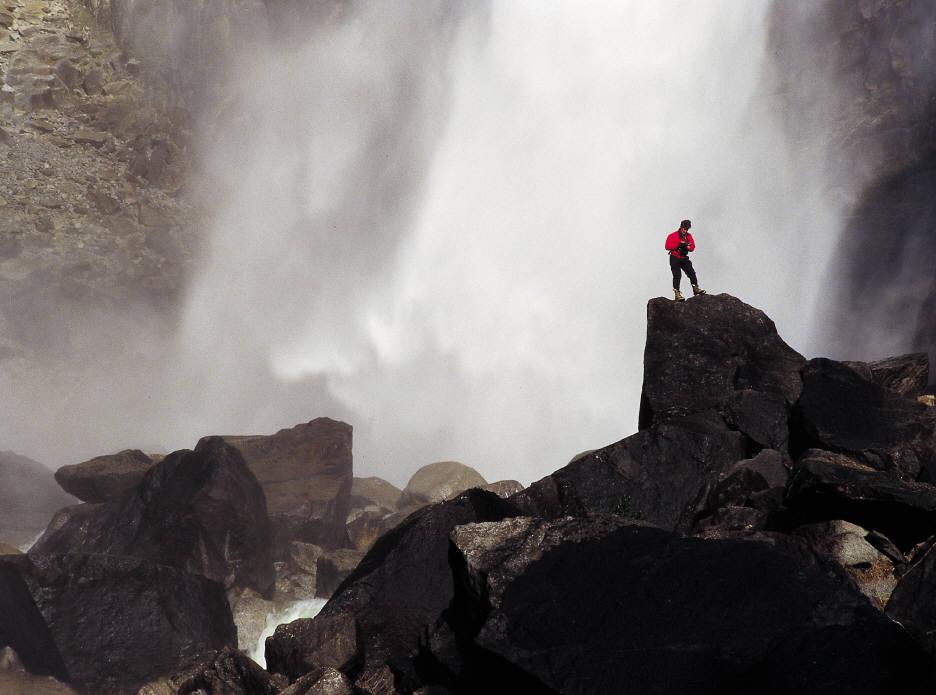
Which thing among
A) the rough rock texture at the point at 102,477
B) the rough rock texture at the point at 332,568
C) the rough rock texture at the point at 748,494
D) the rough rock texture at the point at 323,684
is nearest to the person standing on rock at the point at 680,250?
the rough rock texture at the point at 748,494

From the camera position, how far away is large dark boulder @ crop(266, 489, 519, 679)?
940cm

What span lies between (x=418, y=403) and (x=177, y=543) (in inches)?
919

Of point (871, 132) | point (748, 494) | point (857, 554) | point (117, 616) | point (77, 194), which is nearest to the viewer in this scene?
point (857, 554)

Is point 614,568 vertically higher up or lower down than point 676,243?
lower down

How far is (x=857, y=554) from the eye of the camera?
780 cm

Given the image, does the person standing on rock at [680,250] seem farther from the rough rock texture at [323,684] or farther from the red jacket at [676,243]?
the rough rock texture at [323,684]

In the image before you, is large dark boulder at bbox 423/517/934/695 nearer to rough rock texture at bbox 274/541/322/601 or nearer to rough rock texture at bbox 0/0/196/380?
rough rock texture at bbox 274/541/322/601

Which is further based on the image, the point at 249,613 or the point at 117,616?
the point at 249,613

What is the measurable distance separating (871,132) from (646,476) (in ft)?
108

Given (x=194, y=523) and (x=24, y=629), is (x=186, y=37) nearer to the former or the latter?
(x=194, y=523)

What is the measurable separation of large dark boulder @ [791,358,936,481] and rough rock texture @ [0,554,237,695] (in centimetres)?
1195

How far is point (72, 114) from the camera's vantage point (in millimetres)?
45250

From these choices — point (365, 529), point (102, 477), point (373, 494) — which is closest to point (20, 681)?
point (102, 477)

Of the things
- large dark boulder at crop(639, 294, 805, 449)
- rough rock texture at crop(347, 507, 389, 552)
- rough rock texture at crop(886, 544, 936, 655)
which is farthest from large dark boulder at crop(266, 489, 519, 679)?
rough rock texture at crop(347, 507, 389, 552)
